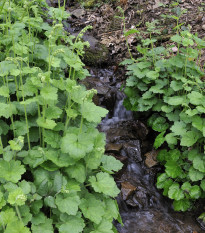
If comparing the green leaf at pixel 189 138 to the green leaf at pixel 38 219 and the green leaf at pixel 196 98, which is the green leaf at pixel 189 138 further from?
the green leaf at pixel 38 219

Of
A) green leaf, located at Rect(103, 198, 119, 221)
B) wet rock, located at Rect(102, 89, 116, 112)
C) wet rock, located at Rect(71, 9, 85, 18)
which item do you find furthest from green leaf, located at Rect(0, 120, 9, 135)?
wet rock, located at Rect(71, 9, 85, 18)

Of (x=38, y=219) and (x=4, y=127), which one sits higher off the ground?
(x=4, y=127)

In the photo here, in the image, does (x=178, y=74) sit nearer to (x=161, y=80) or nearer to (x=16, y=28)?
(x=161, y=80)

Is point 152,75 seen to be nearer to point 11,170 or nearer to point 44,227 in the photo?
point 11,170

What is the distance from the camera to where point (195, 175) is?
A: 326 centimetres

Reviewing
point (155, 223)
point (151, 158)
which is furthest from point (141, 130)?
point (155, 223)

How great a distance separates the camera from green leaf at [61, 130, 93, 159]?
213 cm

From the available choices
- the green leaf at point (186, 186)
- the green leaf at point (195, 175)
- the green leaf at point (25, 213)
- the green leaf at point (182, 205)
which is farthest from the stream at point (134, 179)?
the green leaf at point (25, 213)

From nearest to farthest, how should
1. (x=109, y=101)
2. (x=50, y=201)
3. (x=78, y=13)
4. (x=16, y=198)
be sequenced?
1. (x=16, y=198)
2. (x=50, y=201)
3. (x=109, y=101)
4. (x=78, y=13)

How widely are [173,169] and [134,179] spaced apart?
2.03 ft

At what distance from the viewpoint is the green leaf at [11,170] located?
202 cm

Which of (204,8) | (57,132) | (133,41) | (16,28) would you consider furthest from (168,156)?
(204,8)

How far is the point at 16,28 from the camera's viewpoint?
3.00 meters

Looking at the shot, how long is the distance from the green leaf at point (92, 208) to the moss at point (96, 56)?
403cm
